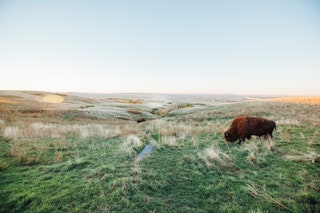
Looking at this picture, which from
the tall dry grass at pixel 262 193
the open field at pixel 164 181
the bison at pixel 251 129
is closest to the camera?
the tall dry grass at pixel 262 193

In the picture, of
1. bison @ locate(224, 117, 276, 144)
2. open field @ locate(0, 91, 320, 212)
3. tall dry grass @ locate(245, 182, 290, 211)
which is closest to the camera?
tall dry grass @ locate(245, 182, 290, 211)

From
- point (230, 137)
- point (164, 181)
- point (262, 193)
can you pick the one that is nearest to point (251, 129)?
point (230, 137)

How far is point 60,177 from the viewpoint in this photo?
526 cm

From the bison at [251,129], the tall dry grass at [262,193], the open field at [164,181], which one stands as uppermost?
the bison at [251,129]

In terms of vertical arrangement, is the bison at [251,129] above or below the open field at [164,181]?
above

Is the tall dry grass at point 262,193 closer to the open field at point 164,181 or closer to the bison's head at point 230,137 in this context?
the open field at point 164,181

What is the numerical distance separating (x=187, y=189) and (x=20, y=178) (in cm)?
507

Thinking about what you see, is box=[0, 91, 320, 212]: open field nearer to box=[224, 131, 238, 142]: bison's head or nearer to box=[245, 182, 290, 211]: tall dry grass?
box=[245, 182, 290, 211]: tall dry grass

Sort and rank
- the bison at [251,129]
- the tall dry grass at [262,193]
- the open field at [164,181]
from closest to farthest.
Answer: the tall dry grass at [262,193], the open field at [164,181], the bison at [251,129]

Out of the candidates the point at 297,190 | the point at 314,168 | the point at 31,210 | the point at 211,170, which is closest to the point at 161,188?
the point at 211,170

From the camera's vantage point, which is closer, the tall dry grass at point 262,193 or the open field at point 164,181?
the tall dry grass at point 262,193

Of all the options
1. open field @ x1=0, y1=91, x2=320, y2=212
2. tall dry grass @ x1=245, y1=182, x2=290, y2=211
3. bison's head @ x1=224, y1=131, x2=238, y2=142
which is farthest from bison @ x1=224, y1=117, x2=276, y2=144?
tall dry grass @ x1=245, y1=182, x2=290, y2=211

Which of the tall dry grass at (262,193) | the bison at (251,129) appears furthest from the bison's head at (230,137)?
the tall dry grass at (262,193)

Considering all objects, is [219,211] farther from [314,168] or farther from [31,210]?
[31,210]
